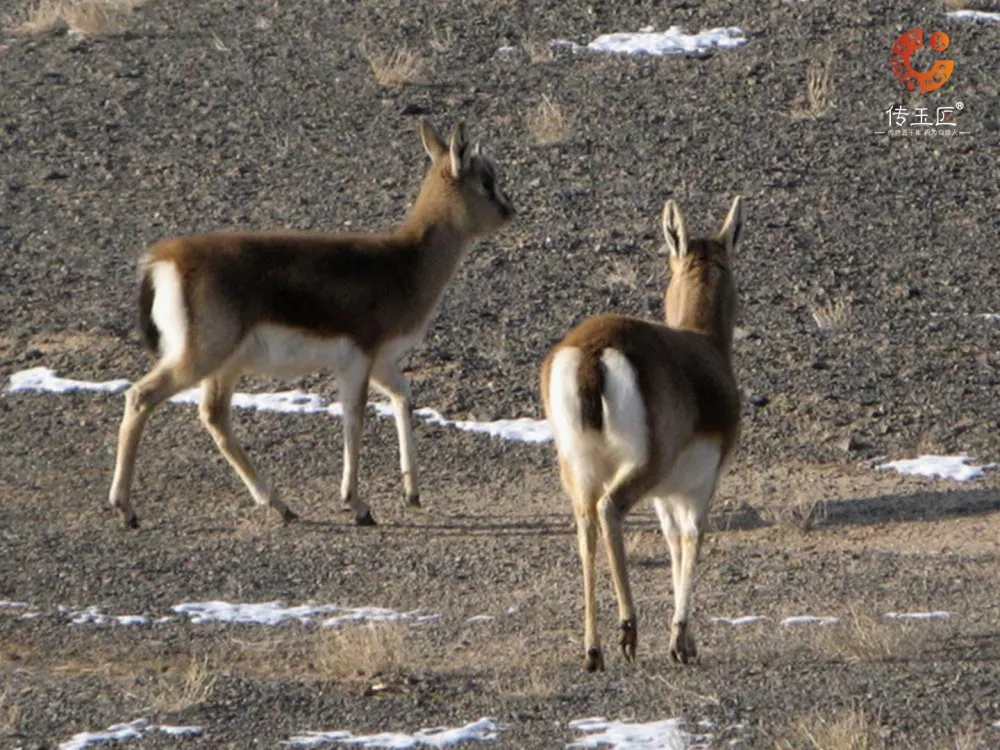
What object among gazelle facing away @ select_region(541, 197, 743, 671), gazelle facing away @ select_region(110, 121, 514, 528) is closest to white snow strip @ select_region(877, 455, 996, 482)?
gazelle facing away @ select_region(110, 121, 514, 528)

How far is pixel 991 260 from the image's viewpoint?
16750mm

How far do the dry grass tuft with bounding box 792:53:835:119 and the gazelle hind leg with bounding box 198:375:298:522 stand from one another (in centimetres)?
882

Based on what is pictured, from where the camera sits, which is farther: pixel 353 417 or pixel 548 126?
pixel 548 126

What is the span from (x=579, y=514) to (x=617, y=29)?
13217 millimetres

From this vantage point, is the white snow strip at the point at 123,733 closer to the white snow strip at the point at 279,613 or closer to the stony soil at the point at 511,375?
the stony soil at the point at 511,375

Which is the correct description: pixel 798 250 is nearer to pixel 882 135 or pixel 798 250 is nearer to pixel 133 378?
pixel 882 135

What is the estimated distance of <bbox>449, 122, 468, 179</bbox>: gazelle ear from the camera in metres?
13.3

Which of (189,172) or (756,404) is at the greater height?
(189,172)

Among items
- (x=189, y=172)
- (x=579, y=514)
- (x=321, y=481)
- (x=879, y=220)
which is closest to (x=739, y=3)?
(x=879, y=220)

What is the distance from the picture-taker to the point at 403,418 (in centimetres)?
1290

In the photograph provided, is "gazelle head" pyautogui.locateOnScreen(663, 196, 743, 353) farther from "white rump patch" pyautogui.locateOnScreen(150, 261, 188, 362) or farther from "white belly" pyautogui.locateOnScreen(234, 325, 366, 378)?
"white rump patch" pyautogui.locateOnScreen(150, 261, 188, 362)

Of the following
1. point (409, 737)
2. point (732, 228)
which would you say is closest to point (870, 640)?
point (409, 737)

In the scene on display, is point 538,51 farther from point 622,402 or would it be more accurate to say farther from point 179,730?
point 179,730

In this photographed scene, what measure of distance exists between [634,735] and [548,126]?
1219cm
